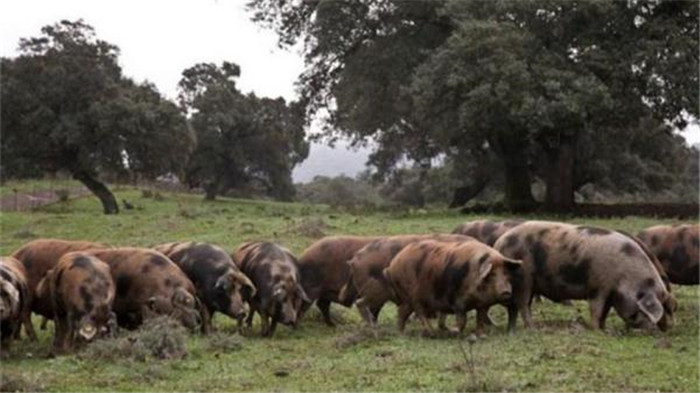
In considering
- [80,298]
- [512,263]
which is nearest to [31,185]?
[80,298]

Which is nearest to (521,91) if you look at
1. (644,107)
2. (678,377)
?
(644,107)

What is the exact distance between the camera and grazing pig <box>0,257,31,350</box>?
9938 mm

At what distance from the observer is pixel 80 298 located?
10.3m

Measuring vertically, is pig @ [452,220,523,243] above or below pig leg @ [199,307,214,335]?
above

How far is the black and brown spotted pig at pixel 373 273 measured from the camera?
11898 millimetres

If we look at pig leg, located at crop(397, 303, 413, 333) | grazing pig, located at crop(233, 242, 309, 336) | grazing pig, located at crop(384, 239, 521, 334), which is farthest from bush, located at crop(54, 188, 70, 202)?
grazing pig, located at crop(384, 239, 521, 334)

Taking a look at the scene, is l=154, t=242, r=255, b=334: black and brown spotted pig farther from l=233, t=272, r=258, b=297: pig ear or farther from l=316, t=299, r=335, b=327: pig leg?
l=316, t=299, r=335, b=327: pig leg

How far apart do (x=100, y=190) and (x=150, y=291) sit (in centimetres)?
2926

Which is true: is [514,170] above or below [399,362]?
above

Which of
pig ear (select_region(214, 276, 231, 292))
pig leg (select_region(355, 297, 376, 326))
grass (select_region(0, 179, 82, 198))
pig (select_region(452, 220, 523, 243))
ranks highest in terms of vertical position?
pig (select_region(452, 220, 523, 243))

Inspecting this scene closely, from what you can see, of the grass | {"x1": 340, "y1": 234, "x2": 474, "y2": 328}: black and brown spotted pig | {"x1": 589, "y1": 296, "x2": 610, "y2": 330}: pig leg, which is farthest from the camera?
the grass

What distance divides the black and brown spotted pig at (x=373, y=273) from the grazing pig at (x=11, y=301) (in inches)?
159

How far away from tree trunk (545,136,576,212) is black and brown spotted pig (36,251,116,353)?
26.1 m

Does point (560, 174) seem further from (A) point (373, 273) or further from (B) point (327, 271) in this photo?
(A) point (373, 273)
